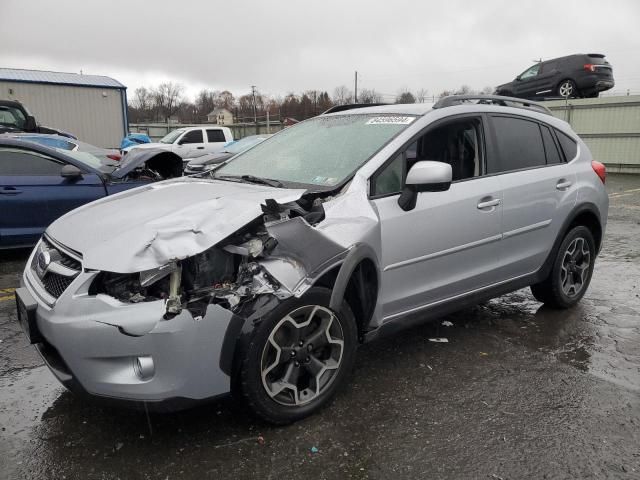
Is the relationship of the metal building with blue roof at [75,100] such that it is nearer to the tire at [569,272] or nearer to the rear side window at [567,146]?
the rear side window at [567,146]

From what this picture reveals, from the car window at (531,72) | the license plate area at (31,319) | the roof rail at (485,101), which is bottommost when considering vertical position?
the license plate area at (31,319)

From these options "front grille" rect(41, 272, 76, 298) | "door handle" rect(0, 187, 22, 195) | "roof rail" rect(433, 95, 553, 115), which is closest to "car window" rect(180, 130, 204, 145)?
"door handle" rect(0, 187, 22, 195)

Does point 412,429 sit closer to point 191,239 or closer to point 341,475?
point 341,475

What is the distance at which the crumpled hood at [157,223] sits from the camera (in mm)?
2395

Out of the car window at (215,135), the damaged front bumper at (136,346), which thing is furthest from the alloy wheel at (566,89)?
the damaged front bumper at (136,346)

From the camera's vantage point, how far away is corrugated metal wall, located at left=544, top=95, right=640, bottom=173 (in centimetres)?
1714

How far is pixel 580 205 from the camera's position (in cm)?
434

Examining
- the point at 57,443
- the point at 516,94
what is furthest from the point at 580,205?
the point at 516,94

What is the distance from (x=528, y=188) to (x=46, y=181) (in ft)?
17.3

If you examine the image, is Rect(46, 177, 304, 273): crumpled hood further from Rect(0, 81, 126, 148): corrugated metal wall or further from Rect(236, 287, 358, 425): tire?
Rect(0, 81, 126, 148): corrugated metal wall

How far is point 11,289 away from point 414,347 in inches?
155

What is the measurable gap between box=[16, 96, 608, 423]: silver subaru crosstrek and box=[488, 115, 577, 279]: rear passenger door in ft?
0.04

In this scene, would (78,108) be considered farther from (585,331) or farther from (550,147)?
(585,331)

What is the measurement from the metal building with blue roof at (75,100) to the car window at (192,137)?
7306 millimetres
